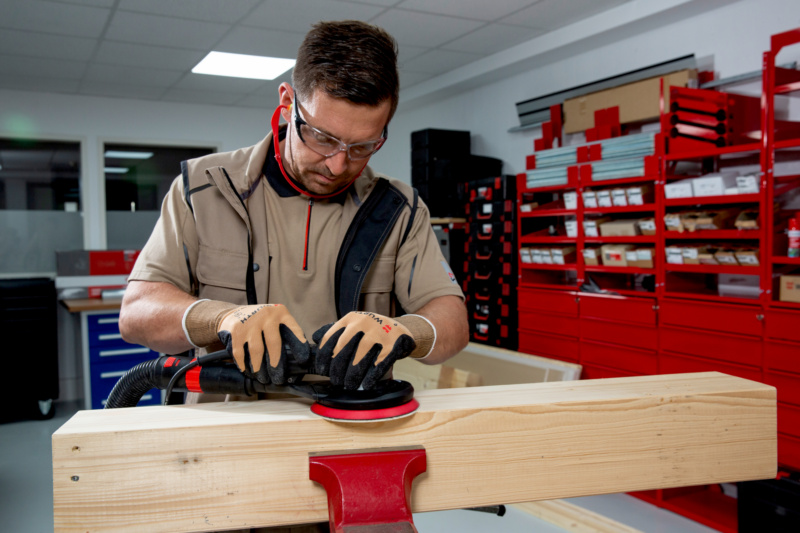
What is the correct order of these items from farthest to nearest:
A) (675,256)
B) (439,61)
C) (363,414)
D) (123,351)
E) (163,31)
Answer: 1. (439,61)
2. (123,351)
3. (163,31)
4. (675,256)
5. (363,414)

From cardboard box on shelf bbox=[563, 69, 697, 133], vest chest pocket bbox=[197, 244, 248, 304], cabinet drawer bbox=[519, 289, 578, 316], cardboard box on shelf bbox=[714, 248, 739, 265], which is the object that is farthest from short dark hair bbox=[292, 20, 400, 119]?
cabinet drawer bbox=[519, 289, 578, 316]

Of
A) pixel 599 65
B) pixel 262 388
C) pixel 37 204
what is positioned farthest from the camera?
pixel 37 204

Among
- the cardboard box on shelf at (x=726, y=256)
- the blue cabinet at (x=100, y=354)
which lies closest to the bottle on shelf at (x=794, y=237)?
the cardboard box on shelf at (x=726, y=256)

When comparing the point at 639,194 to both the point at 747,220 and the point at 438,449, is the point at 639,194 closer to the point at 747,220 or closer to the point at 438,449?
the point at 747,220

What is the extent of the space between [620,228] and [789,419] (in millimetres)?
1292

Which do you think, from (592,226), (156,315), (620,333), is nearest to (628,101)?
(592,226)

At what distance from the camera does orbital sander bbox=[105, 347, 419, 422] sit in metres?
0.75

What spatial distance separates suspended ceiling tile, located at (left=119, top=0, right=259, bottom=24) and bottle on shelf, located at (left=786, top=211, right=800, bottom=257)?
312 cm

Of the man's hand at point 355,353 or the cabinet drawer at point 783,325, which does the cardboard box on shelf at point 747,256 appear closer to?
the cabinet drawer at point 783,325

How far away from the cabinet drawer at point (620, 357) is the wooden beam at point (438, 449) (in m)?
2.38

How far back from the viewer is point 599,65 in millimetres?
4102

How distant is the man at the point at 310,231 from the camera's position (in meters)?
1.05

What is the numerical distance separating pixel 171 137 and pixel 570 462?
6229 mm

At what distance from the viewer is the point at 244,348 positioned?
0.80 meters
